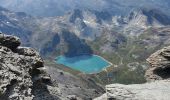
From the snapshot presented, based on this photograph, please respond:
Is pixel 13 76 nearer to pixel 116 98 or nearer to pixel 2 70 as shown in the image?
pixel 2 70

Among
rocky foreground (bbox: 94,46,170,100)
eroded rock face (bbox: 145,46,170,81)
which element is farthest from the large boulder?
eroded rock face (bbox: 145,46,170,81)

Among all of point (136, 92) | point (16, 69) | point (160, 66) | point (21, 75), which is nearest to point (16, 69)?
point (16, 69)

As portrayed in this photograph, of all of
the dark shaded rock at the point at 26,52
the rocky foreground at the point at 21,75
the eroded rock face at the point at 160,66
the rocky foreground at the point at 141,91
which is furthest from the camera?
the eroded rock face at the point at 160,66

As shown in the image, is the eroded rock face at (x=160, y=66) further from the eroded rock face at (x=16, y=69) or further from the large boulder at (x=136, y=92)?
the eroded rock face at (x=16, y=69)

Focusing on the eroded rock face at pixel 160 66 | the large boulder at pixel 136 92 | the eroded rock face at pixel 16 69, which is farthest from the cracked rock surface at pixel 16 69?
the eroded rock face at pixel 160 66

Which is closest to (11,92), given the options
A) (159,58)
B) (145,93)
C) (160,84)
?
(145,93)

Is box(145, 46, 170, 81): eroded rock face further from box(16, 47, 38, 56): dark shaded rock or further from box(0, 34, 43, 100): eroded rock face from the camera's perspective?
box(16, 47, 38, 56): dark shaded rock

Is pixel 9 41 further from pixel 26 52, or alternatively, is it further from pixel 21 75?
pixel 21 75
